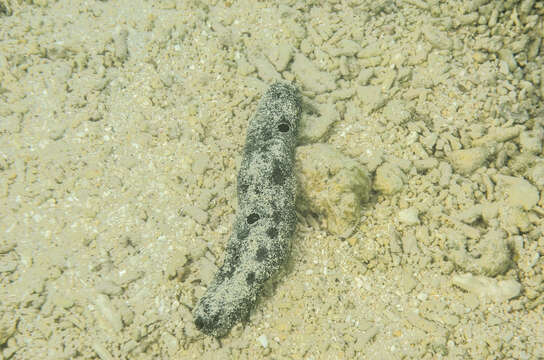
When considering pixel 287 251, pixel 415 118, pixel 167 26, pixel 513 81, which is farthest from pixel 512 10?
pixel 167 26

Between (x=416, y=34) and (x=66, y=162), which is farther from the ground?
(x=416, y=34)

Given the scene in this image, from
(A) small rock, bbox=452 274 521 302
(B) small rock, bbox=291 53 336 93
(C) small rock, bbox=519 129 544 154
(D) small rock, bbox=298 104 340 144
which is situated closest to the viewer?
(A) small rock, bbox=452 274 521 302

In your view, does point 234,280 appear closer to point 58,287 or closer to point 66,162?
point 58,287

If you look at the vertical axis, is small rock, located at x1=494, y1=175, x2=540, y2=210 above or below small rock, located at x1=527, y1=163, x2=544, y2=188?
below

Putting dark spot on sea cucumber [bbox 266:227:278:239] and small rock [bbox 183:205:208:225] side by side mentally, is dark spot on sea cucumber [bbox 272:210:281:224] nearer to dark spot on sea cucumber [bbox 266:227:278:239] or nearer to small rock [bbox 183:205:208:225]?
dark spot on sea cucumber [bbox 266:227:278:239]

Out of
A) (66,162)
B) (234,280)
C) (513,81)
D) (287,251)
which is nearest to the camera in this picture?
(234,280)

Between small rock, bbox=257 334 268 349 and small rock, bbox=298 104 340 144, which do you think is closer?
small rock, bbox=257 334 268 349

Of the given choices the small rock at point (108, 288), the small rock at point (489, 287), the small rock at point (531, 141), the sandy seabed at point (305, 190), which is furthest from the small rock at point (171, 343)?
the small rock at point (531, 141)

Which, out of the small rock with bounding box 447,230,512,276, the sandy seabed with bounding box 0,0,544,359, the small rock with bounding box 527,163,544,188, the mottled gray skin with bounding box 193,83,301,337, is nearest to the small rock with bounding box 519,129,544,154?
the sandy seabed with bounding box 0,0,544,359

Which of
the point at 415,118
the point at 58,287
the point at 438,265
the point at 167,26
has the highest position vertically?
the point at 167,26
